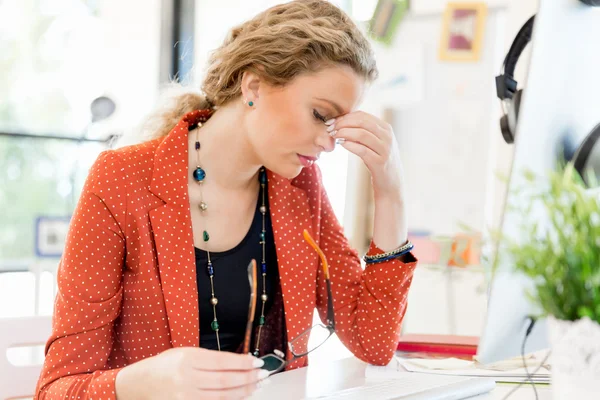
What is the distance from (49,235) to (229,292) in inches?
83.0

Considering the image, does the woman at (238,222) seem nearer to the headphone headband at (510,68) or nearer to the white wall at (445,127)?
the headphone headband at (510,68)

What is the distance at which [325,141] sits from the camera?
114cm

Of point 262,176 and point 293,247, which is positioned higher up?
point 262,176

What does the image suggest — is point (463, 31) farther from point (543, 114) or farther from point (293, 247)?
point (543, 114)

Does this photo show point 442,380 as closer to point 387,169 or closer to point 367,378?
point 367,378

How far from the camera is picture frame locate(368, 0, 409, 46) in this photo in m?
2.74

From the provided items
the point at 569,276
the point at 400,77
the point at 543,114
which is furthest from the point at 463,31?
the point at 569,276

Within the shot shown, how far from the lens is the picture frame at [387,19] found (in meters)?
2.74

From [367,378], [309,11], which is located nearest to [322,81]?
[309,11]

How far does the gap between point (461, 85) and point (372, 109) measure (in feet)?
1.18

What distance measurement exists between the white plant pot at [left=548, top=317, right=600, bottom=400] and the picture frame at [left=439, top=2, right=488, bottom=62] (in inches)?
84.0

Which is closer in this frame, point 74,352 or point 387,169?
point 74,352

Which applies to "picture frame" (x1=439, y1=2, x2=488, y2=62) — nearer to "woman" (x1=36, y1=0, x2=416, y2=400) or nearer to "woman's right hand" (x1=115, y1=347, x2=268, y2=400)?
"woman" (x1=36, y1=0, x2=416, y2=400)

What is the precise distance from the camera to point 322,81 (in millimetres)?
1112
